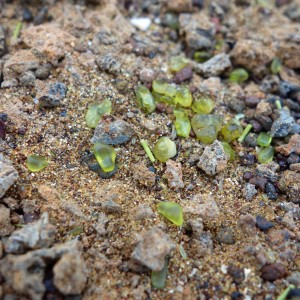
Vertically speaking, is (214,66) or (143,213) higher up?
(214,66)

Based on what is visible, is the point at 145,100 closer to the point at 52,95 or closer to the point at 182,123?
the point at 182,123

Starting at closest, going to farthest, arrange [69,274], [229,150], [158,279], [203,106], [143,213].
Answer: [69,274], [158,279], [143,213], [229,150], [203,106]

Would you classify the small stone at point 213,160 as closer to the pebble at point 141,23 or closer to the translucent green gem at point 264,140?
the translucent green gem at point 264,140

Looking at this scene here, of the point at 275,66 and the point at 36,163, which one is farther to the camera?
the point at 275,66

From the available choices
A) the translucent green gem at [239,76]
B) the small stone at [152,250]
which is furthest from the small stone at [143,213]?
the translucent green gem at [239,76]

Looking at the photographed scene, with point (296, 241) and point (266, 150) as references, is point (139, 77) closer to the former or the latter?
point (266, 150)

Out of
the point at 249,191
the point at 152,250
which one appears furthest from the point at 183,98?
the point at 152,250
